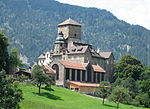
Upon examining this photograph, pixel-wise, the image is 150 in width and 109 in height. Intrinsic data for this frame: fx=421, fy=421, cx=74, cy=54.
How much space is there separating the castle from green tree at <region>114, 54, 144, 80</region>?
10.3ft

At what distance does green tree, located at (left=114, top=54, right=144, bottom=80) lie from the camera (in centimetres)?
12206

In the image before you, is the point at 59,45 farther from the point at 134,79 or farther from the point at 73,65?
the point at 134,79

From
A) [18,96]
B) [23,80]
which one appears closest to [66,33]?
[23,80]

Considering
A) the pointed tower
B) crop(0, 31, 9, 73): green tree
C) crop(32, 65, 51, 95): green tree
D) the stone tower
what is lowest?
crop(32, 65, 51, 95): green tree

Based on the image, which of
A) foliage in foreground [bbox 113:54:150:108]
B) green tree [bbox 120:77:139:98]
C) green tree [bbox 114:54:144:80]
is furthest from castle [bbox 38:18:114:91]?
green tree [bbox 120:77:139:98]

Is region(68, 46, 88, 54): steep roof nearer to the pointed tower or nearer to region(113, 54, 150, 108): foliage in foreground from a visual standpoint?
the pointed tower

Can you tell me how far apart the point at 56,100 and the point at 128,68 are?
4808 centimetres

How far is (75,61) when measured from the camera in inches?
4616

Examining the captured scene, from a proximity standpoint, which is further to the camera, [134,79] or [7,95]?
[134,79]

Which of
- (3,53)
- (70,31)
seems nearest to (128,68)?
(70,31)

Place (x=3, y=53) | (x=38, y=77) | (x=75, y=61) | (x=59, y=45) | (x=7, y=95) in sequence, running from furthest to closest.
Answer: (x=59, y=45)
(x=75, y=61)
(x=3, y=53)
(x=38, y=77)
(x=7, y=95)

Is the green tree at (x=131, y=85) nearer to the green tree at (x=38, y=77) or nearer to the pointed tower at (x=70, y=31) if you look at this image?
the pointed tower at (x=70, y=31)

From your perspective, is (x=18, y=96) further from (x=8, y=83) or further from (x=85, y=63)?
(x=85, y=63)

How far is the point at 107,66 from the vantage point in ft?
419
